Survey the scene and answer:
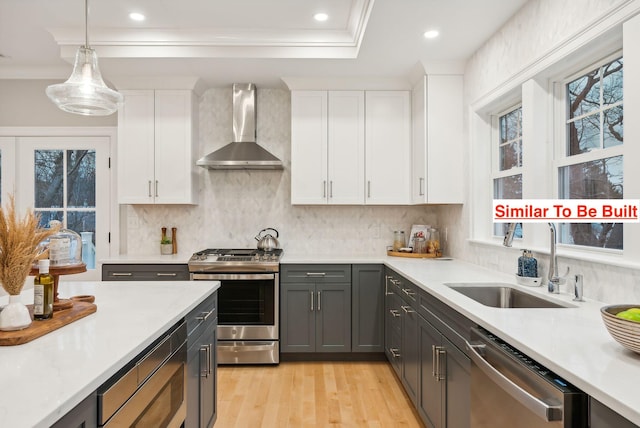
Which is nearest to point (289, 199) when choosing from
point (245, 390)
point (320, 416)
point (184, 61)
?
point (184, 61)

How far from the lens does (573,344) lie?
4.10 ft

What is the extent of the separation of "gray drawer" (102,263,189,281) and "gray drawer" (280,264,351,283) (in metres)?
0.89

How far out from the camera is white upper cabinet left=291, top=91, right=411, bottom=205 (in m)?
3.86

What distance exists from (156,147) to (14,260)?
2747mm

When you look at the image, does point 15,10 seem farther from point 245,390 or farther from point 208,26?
point 245,390

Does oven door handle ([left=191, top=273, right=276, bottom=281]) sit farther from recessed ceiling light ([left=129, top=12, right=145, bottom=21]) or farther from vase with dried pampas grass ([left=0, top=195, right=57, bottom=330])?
vase with dried pampas grass ([left=0, top=195, right=57, bottom=330])

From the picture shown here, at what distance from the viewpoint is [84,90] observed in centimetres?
188

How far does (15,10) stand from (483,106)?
A: 3.53 metres

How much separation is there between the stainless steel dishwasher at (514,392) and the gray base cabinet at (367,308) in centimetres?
192

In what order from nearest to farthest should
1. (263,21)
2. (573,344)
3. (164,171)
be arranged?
(573,344)
(263,21)
(164,171)

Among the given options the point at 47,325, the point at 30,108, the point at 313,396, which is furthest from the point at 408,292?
the point at 30,108

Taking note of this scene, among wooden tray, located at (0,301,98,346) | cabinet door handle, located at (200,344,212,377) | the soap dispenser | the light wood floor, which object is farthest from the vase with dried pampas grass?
the soap dispenser

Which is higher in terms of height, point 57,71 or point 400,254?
point 57,71

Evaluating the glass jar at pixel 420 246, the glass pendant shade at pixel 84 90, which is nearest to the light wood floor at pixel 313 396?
the glass jar at pixel 420 246
